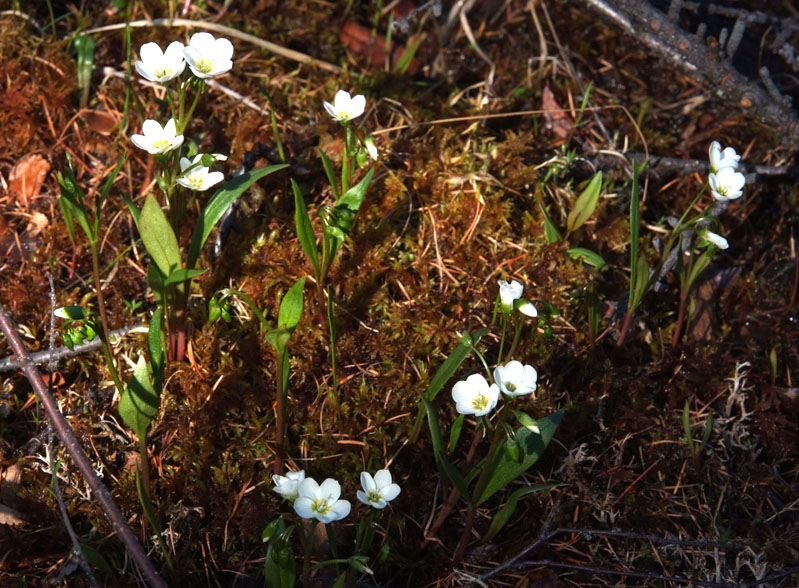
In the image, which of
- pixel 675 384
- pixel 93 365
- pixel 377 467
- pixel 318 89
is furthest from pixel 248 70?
pixel 675 384

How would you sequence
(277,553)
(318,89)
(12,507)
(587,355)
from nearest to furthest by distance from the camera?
(277,553)
(12,507)
(587,355)
(318,89)

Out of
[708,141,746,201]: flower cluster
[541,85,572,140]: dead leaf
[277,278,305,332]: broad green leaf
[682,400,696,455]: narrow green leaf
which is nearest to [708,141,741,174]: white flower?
[708,141,746,201]: flower cluster

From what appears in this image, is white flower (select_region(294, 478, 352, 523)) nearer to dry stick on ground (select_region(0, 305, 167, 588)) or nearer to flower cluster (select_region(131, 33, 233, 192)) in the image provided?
dry stick on ground (select_region(0, 305, 167, 588))

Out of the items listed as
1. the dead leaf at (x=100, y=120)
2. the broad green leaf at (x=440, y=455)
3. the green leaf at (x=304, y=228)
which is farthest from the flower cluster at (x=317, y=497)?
the dead leaf at (x=100, y=120)

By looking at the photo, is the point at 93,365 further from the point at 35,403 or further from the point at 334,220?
the point at 334,220

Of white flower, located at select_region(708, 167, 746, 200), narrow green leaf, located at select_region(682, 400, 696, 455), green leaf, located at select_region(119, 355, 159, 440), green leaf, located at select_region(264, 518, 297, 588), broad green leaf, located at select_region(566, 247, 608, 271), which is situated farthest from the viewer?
broad green leaf, located at select_region(566, 247, 608, 271)

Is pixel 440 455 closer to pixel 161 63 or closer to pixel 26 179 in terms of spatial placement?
pixel 161 63

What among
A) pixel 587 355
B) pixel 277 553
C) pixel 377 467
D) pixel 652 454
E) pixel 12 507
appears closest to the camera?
pixel 277 553
